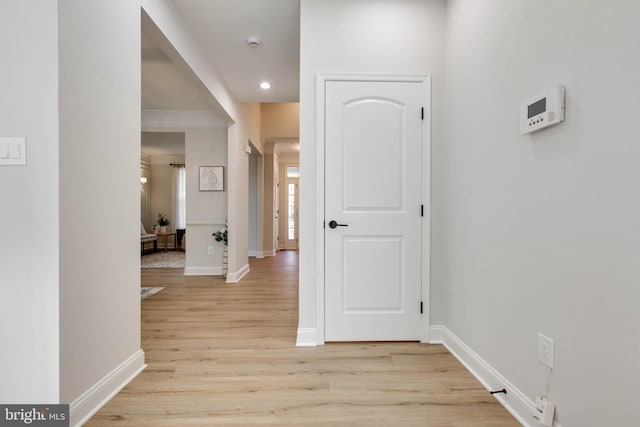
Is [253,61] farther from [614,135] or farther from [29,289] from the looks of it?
[614,135]

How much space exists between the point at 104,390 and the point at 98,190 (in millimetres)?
1033

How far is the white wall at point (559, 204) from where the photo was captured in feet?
3.28

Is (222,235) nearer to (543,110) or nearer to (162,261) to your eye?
(162,261)

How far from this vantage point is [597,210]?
108cm

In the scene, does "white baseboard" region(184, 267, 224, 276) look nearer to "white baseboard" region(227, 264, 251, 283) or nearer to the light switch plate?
"white baseboard" region(227, 264, 251, 283)

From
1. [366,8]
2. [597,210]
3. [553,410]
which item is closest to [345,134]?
[366,8]

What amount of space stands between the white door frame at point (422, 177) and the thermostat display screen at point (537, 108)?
902 mm

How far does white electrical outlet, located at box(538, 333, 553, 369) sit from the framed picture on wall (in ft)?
14.6

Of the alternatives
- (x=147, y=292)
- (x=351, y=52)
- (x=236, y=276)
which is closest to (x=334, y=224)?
(x=351, y=52)

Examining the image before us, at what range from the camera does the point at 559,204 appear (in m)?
1.25

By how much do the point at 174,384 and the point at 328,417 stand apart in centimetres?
92

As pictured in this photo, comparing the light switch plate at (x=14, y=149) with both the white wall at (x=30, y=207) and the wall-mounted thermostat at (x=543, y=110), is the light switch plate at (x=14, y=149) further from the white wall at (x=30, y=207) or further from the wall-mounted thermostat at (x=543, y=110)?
the wall-mounted thermostat at (x=543, y=110)

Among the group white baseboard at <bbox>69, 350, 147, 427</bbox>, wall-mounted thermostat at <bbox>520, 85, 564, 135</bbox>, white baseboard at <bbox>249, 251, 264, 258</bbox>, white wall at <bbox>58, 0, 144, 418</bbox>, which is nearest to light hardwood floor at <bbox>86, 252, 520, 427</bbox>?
white baseboard at <bbox>69, 350, 147, 427</bbox>

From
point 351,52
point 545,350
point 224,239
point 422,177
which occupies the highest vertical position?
point 351,52
